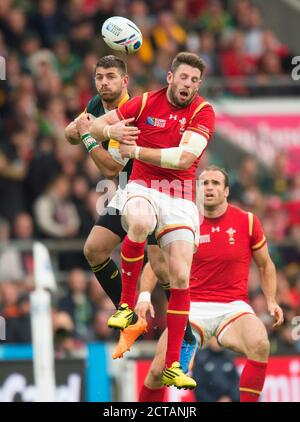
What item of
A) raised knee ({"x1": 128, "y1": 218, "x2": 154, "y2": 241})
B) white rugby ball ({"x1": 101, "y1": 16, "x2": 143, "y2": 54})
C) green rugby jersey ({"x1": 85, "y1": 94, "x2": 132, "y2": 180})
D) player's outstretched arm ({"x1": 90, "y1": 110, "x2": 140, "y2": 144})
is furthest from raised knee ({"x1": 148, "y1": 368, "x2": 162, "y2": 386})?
white rugby ball ({"x1": 101, "y1": 16, "x2": 143, "y2": 54})

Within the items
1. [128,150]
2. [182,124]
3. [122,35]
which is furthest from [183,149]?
[122,35]

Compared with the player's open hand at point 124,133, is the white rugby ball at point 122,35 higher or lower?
higher

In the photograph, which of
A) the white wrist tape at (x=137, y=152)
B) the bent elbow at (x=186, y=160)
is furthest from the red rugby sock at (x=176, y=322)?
the white wrist tape at (x=137, y=152)

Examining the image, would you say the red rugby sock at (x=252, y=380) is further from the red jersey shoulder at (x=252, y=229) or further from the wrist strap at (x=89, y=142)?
the wrist strap at (x=89, y=142)

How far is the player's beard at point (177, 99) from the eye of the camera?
12.4 meters

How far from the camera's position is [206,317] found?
46.3ft

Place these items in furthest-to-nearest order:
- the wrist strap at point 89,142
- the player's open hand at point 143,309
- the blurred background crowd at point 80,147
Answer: the blurred background crowd at point 80,147 → the player's open hand at point 143,309 → the wrist strap at point 89,142

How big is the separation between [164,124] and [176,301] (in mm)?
1567

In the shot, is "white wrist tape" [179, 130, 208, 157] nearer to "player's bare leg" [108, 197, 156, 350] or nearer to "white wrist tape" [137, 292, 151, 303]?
"player's bare leg" [108, 197, 156, 350]

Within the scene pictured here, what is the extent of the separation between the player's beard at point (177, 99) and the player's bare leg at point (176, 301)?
1.21 meters

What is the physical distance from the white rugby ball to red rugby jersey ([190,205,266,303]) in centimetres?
235

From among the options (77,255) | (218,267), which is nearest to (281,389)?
(218,267)

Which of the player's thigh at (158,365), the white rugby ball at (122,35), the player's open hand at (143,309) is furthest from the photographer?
the player's thigh at (158,365)

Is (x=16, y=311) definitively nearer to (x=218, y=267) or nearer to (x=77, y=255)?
(x=77, y=255)
